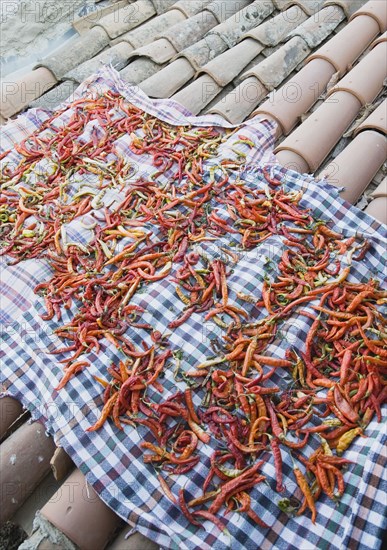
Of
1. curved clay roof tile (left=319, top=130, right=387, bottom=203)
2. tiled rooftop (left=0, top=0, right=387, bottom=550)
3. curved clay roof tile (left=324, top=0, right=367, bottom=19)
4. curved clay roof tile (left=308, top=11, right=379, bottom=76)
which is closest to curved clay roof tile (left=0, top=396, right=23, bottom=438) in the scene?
tiled rooftop (left=0, top=0, right=387, bottom=550)

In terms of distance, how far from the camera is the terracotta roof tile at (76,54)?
534 cm

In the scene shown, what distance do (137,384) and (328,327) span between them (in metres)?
1.13

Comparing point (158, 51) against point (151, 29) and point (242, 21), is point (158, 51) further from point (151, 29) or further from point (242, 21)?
point (242, 21)

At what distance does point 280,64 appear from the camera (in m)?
4.73

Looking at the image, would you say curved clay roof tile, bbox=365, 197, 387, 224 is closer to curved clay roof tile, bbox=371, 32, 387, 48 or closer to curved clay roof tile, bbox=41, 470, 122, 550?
curved clay roof tile, bbox=371, 32, 387, 48

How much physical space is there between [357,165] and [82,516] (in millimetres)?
2929

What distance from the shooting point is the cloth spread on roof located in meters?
2.36

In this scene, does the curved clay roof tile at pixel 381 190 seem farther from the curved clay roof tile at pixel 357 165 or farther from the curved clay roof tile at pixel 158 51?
the curved clay roof tile at pixel 158 51

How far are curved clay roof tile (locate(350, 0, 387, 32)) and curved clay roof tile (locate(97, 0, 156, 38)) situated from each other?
2.44m

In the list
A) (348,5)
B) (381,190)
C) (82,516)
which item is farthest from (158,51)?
(82,516)

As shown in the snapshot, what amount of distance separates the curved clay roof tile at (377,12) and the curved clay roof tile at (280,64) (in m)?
0.70

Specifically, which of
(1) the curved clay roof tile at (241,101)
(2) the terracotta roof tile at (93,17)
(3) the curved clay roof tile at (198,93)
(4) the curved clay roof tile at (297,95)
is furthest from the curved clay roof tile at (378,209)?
(2) the terracotta roof tile at (93,17)

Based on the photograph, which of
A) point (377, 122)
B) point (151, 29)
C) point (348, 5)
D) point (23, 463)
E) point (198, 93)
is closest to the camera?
point (23, 463)

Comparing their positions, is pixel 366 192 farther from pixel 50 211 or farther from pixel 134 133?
pixel 50 211
